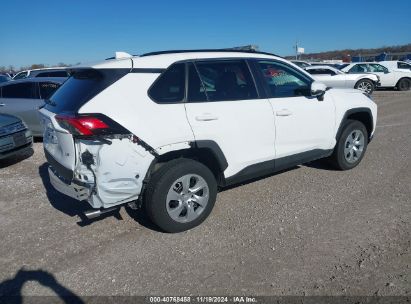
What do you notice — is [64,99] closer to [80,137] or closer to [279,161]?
[80,137]

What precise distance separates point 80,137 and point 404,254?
3116 millimetres

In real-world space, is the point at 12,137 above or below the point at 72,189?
above

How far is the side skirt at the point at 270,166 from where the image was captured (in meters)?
4.03

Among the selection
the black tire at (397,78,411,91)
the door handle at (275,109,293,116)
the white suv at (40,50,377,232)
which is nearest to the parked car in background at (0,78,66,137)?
the white suv at (40,50,377,232)

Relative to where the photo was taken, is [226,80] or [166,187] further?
[226,80]

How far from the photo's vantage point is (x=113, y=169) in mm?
3170

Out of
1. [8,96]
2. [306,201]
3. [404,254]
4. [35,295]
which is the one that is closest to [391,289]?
[404,254]

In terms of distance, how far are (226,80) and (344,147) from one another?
2372mm

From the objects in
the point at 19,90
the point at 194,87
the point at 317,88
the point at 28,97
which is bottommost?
the point at 317,88

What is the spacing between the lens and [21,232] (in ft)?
12.6

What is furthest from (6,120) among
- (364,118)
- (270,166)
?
(364,118)

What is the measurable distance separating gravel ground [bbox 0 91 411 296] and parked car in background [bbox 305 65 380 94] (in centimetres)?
1165

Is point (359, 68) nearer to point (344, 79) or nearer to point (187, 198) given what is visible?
point (344, 79)

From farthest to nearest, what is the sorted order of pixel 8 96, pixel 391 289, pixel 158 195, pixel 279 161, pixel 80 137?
1. pixel 8 96
2. pixel 279 161
3. pixel 158 195
4. pixel 80 137
5. pixel 391 289
